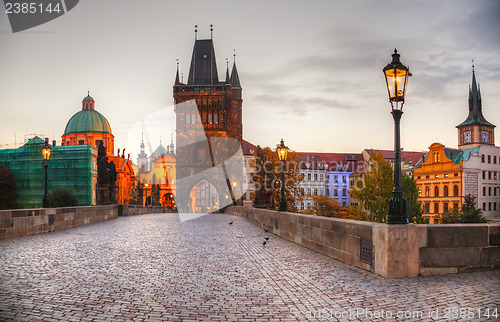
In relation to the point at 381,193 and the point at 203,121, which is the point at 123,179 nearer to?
the point at 203,121

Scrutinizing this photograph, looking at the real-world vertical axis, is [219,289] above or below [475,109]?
below

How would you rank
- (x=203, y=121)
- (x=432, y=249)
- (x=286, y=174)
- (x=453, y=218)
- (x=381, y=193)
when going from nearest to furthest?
(x=432, y=249), (x=453, y=218), (x=381, y=193), (x=286, y=174), (x=203, y=121)

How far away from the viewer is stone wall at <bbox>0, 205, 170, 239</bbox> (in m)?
13.5

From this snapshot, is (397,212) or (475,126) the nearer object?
(397,212)

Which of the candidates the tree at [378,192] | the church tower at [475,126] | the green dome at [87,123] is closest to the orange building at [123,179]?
the green dome at [87,123]

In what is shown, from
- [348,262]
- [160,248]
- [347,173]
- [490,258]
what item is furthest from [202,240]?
[347,173]

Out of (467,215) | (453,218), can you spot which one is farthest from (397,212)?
(453,218)

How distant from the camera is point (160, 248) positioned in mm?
11891

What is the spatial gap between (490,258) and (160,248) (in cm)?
748

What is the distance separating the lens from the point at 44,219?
16.1 meters

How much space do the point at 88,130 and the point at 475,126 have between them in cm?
8086

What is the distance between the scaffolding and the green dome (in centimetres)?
3631

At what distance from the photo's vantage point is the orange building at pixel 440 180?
65.9m

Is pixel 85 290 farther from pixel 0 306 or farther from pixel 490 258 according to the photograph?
pixel 490 258
